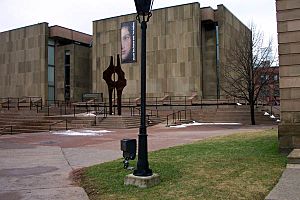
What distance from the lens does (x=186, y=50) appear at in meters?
50.8

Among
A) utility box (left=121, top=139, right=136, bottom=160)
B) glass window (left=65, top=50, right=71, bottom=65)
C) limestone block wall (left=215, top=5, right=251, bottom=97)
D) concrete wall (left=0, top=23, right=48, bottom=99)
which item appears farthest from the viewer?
glass window (left=65, top=50, right=71, bottom=65)

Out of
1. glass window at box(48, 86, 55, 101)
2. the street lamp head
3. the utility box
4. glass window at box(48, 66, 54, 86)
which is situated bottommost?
the utility box

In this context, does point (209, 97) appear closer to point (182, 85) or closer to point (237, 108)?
point (182, 85)

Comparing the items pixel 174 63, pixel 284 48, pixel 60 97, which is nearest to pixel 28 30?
pixel 60 97

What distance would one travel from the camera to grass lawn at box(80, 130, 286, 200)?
6094 mm

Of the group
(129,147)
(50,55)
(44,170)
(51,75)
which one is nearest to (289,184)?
(129,147)

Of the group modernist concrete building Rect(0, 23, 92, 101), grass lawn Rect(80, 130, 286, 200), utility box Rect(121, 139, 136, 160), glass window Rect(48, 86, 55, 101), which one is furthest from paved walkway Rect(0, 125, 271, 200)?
glass window Rect(48, 86, 55, 101)

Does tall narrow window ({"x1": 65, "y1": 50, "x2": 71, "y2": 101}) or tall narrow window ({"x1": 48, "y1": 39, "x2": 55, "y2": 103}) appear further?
tall narrow window ({"x1": 65, "y1": 50, "x2": 71, "y2": 101})

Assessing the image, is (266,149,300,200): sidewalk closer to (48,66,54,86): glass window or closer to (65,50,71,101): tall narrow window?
(65,50,71,101): tall narrow window

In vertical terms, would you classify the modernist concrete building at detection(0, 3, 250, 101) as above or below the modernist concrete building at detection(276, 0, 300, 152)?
above

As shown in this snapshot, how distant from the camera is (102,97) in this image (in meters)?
58.1

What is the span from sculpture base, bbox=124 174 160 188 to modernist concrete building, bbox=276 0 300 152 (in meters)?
4.40

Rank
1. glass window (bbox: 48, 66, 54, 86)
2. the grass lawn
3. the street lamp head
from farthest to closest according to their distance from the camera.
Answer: glass window (bbox: 48, 66, 54, 86) → the street lamp head → the grass lawn

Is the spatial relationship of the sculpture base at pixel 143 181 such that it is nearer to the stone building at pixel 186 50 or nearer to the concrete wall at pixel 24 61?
the stone building at pixel 186 50
